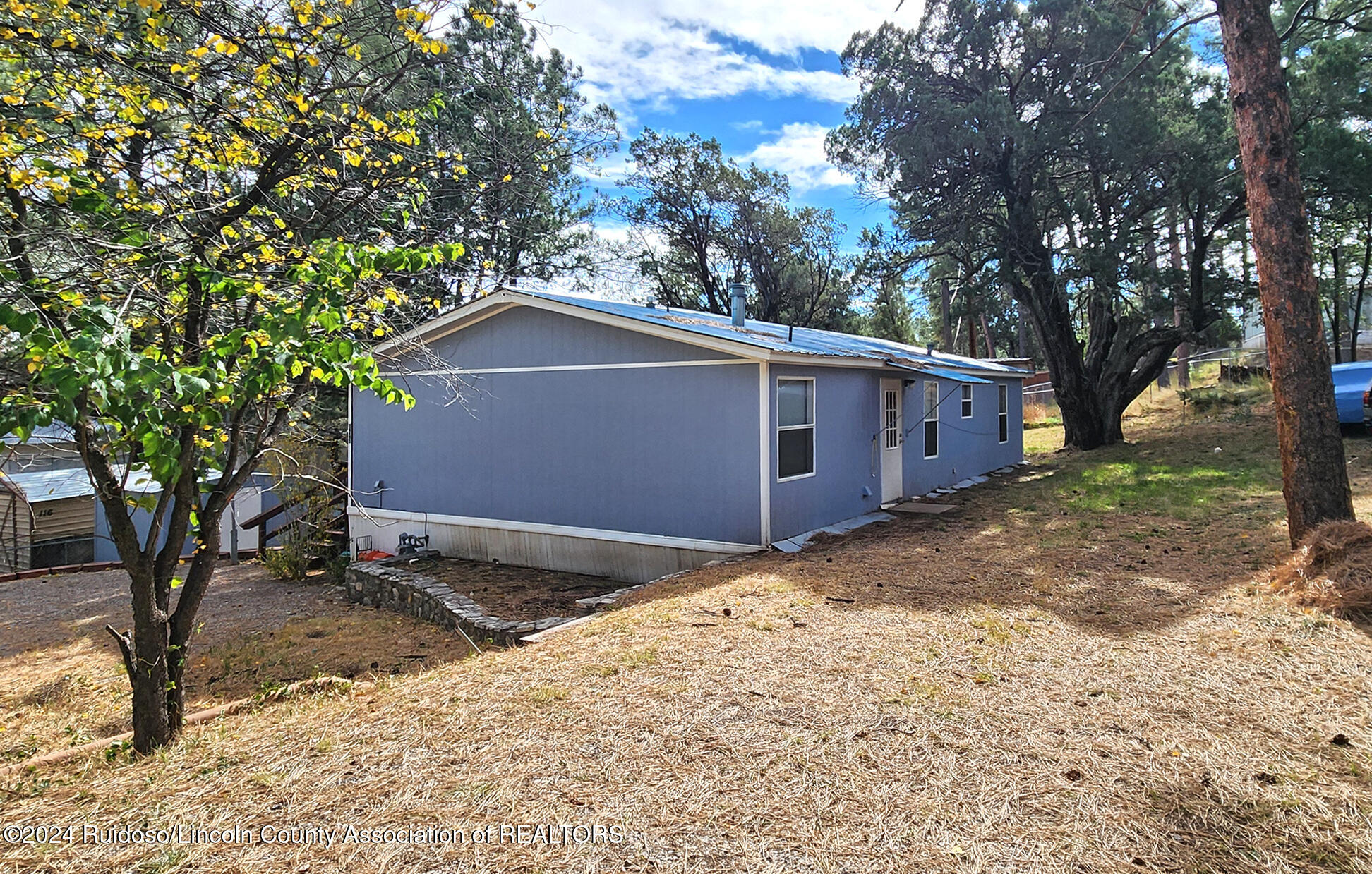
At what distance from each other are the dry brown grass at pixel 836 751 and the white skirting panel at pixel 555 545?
3.29 meters

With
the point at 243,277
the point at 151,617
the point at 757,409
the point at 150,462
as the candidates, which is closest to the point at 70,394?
the point at 150,462

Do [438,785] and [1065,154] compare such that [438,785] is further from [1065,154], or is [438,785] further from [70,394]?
[1065,154]

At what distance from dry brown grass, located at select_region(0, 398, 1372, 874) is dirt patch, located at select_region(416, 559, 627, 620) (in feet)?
8.33

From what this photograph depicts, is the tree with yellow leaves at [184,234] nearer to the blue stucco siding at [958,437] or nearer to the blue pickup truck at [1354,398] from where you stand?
the blue stucco siding at [958,437]

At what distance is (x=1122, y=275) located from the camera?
14.4 metres

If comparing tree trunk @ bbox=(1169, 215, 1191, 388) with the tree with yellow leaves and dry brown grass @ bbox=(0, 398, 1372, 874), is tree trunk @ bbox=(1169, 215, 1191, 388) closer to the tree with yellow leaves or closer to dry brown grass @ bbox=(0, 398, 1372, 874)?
dry brown grass @ bbox=(0, 398, 1372, 874)

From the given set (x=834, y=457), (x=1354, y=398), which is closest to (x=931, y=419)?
(x=834, y=457)

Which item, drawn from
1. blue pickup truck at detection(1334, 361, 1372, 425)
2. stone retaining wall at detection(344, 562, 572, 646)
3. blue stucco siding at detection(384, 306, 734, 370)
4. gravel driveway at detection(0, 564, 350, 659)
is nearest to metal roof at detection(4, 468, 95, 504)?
gravel driveway at detection(0, 564, 350, 659)

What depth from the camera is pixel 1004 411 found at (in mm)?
16438

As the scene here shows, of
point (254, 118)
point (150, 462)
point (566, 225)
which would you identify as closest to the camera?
point (150, 462)

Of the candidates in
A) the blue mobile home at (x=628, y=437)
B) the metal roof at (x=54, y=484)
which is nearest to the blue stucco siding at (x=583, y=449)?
the blue mobile home at (x=628, y=437)

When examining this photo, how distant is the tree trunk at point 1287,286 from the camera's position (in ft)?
19.2

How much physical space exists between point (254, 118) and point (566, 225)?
56.0ft

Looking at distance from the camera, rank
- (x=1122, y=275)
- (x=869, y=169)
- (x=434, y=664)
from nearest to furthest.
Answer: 1. (x=434, y=664)
2. (x=1122, y=275)
3. (x=869, y=169)
